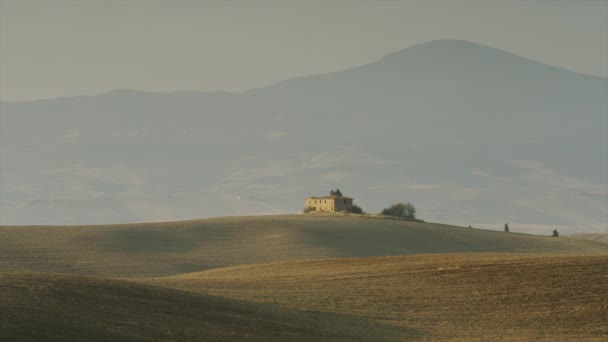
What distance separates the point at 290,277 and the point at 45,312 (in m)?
22.9

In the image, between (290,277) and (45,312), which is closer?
(45,312)

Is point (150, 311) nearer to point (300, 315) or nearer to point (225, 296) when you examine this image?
point (300, 315)

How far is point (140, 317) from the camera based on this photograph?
103ft

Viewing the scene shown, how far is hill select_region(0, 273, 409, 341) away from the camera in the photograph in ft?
90.5

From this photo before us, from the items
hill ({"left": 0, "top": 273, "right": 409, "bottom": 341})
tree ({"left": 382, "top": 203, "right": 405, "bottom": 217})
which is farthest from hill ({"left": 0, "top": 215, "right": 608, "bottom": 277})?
hill ({"left": 0, "top": 273, "right": 409, "bottom": 341})

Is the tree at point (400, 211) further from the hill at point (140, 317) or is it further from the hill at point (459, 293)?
the hill at point (140, 317)

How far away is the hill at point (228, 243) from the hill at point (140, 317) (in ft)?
101

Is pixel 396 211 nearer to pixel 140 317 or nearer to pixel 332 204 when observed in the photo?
pixel 332 204

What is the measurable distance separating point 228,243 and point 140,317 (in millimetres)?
61360

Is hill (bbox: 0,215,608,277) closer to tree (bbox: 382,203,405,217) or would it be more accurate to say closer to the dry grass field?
the dry grass field

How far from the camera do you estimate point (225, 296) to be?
4112 centimetres

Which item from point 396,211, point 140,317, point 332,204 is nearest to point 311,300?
point 140,317

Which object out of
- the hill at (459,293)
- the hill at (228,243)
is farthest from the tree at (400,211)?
the hill at (459,293)

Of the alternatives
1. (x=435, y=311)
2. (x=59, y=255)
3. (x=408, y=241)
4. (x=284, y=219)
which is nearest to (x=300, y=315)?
(x=435, y=311)
